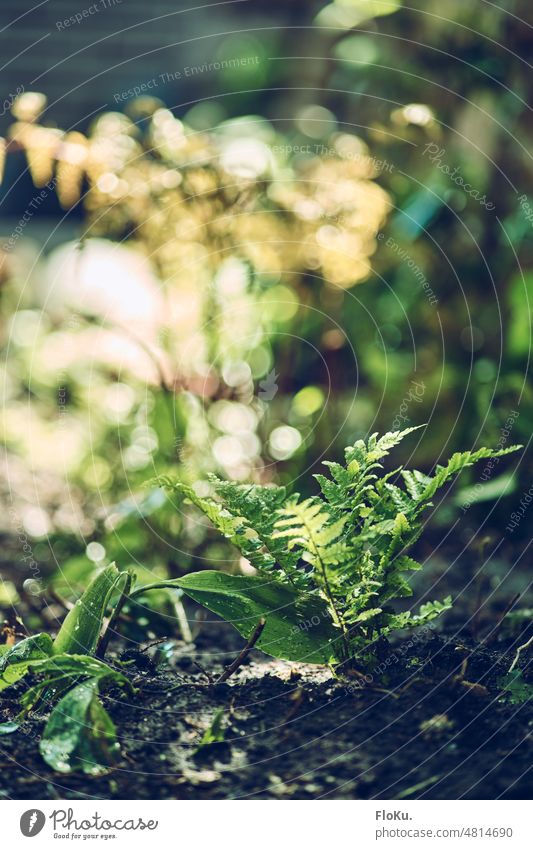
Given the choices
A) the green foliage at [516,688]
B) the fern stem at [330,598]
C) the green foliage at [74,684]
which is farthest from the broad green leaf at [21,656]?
the green foliage at [516,688]

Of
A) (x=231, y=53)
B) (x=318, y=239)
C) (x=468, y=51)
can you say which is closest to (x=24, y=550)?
(x=318, y=239)

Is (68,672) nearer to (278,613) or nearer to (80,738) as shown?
(80,738)

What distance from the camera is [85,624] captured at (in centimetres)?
142

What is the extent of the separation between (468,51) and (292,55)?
214cm

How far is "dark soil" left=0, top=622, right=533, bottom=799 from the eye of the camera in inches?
47.4

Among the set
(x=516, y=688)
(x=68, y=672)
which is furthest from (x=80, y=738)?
(x=516, y=688)

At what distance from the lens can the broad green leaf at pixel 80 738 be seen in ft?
4.04

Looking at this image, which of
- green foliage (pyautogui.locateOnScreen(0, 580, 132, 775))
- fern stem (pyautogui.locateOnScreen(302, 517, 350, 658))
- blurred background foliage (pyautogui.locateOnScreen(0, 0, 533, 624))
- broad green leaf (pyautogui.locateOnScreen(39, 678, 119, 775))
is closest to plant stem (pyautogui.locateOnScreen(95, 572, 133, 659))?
green foliage (pyautogui.locateOnScreen(0, 580, 132, 775))

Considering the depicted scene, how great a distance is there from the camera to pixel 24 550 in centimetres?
242

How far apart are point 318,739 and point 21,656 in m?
0.50

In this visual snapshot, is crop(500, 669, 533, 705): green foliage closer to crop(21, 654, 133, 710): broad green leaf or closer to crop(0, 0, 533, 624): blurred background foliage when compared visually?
crop(21, 654, 133, 710): broad green leaf
